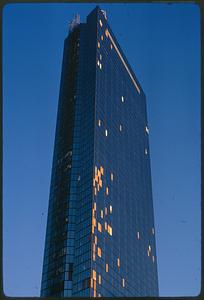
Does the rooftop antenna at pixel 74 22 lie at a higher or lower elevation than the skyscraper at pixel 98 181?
higher

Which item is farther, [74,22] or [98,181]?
[74,22]

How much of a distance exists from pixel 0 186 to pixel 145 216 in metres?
74.7

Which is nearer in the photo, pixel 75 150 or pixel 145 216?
pixel 75 150

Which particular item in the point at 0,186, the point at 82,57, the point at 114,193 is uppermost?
the point at 82,57

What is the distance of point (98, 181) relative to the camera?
58156 millimetres

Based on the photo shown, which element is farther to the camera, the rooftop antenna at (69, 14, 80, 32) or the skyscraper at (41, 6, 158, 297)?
the rooftop antenna at (69, 14, 80, 32)

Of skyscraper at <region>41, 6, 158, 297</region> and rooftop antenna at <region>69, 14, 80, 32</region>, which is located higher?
rooftop antenna at <region>69, 14, 80, 32</region>

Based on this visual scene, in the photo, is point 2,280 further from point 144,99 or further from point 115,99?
point 144,99

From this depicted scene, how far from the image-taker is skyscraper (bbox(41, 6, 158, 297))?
53.3 metres

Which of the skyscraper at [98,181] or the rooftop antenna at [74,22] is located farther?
the rooftop antenna at [74,22]

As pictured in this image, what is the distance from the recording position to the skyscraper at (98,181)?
175 feet

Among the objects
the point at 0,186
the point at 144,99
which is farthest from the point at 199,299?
the point at 144,99

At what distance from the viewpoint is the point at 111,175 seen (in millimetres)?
63000

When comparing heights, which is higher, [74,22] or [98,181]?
[74,22]
